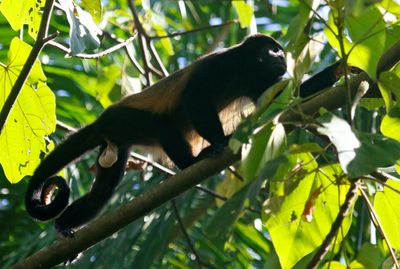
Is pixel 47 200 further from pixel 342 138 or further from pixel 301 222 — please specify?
pixel 342 138

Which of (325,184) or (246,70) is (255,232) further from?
(325,184)

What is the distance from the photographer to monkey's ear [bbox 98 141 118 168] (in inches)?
169

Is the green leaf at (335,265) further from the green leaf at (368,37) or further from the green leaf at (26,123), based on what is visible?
the green leaf at (26,123)

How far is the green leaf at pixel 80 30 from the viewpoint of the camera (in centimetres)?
286

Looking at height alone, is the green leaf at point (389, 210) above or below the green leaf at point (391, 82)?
below

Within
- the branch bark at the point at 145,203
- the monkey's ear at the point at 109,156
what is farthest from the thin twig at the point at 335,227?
the monkey's ear at the point at 109,156

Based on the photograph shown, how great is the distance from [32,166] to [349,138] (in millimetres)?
1912

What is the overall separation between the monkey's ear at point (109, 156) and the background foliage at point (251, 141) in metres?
0.24

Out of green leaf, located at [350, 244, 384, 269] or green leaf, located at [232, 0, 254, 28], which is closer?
green leaf, located at [232, 0, 254, 28]

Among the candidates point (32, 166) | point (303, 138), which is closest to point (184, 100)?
point (32, 166)

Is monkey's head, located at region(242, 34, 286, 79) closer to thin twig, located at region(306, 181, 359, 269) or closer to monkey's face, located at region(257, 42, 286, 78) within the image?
monkey's face, located at region(257, 42, 286, 78)

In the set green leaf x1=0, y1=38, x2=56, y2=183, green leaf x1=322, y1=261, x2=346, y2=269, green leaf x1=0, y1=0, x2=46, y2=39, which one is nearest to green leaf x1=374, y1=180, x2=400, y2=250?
green leaf x1=322, y1=261, x2=346, y2=269

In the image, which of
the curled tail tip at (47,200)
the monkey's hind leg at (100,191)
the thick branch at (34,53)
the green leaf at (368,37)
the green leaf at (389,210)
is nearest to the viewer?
the green leaf at (368,37)

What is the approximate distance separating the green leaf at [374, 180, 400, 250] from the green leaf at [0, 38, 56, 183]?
1427 mm
